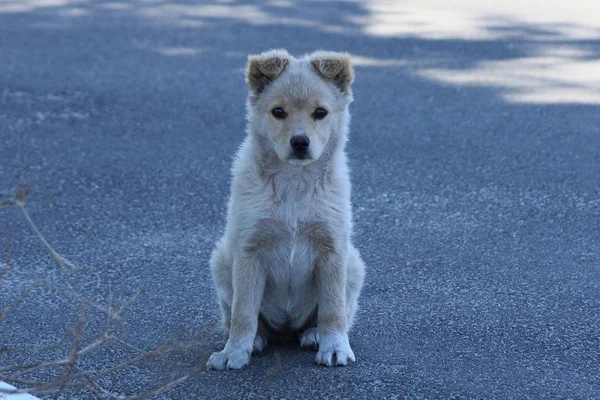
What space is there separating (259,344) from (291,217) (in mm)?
→ 593

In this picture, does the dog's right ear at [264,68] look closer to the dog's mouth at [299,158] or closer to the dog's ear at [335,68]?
the dog's ear at [335,68]

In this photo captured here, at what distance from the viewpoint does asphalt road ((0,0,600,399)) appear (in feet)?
14.0

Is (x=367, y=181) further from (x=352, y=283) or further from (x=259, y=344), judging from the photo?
(x=259, y=344)

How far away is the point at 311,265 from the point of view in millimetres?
4199

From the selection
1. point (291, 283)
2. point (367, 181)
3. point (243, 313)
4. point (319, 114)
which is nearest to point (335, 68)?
point (319, 114)

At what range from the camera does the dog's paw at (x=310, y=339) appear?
170 inches

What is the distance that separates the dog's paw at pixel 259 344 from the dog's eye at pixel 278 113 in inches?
37.9

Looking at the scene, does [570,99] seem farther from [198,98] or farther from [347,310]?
[347,310]

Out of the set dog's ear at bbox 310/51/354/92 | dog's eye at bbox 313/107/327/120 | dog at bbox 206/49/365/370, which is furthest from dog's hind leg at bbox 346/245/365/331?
dog's ear at bbox 310/51/354/92

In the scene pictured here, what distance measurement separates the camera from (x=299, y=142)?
4.06m

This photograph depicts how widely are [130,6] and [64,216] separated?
6.07m

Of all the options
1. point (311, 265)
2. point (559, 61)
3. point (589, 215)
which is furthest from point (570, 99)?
point (311, 265)

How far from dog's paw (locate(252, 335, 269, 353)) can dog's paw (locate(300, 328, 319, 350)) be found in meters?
0.16

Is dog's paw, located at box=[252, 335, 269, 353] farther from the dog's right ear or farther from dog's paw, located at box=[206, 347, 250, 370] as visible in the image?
the dog's right ear
